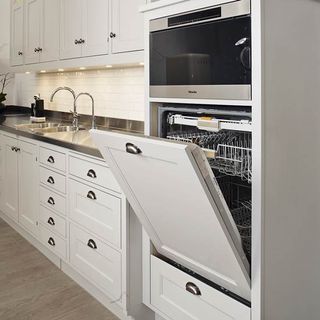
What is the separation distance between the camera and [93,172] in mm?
2207

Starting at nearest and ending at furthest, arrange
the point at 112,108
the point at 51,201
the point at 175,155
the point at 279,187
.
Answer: the point at 175,155
the point at 279,187
the point at 51,201
the point at 112,108

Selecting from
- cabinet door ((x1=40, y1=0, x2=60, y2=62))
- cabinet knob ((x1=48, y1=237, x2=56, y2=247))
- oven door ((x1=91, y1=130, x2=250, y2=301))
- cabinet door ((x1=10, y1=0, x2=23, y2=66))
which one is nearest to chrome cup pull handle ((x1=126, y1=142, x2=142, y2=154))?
oven door ((x1=91, y1=130, x2=250, y2=301))

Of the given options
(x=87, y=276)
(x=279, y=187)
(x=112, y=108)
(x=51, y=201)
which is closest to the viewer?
(x=279, y=187)

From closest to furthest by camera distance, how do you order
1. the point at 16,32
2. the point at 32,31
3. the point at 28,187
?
the point at 28,187 < the point at 32,31 < the point at 16,32

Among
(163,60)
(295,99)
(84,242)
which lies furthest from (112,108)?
(295,99)

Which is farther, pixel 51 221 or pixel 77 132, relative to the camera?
pixel 77 132

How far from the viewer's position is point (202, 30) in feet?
4.88

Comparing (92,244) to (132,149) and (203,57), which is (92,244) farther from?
(203,57)

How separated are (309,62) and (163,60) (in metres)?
0.57

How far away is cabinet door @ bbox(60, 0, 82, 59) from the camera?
2859mm

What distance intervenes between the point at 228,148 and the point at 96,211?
927mm

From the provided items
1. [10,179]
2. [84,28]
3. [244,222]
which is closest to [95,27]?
[84,28]

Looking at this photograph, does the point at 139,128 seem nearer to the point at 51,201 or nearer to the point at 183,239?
the point at 51,201

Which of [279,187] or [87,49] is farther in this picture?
[87,49]
